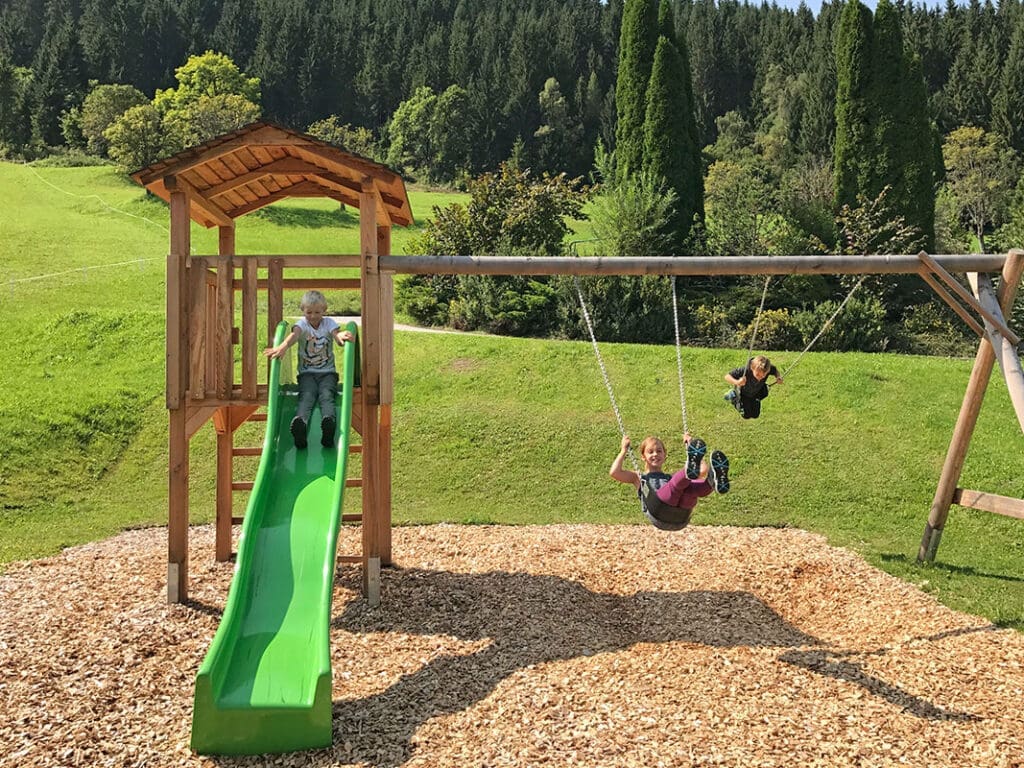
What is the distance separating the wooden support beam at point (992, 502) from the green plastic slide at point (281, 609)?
6.48m

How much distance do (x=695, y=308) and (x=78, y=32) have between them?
294 feet

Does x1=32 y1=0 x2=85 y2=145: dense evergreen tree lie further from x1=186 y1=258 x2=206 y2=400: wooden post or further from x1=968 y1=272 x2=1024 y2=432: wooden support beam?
x1=968 y1=272 x2=1024 y2=432: wooden support beam

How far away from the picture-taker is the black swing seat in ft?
24.6

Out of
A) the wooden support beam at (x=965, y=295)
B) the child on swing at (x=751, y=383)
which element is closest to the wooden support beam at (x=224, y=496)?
the child on swing at (x=751, y=383)

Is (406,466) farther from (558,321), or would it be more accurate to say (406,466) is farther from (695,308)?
(695,308)

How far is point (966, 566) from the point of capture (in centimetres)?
1060

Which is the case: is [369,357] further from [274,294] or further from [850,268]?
[850,268]

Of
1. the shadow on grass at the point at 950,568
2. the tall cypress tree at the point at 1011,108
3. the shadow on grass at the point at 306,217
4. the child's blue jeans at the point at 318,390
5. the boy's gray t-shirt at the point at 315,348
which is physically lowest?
the shadow on grass at the point at 950,568

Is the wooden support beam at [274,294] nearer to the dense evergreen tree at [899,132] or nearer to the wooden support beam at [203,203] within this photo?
the wooden support beam at [203,203]

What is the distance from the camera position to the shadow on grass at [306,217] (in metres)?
45.1

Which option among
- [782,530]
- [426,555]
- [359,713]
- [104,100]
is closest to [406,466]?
[426,555]

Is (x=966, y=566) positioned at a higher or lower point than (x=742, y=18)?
lower

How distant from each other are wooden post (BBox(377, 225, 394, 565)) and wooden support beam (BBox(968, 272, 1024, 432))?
5637 mm

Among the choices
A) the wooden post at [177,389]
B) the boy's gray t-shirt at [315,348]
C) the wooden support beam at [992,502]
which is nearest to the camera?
the boy's gray t-shirt at [315,348]
